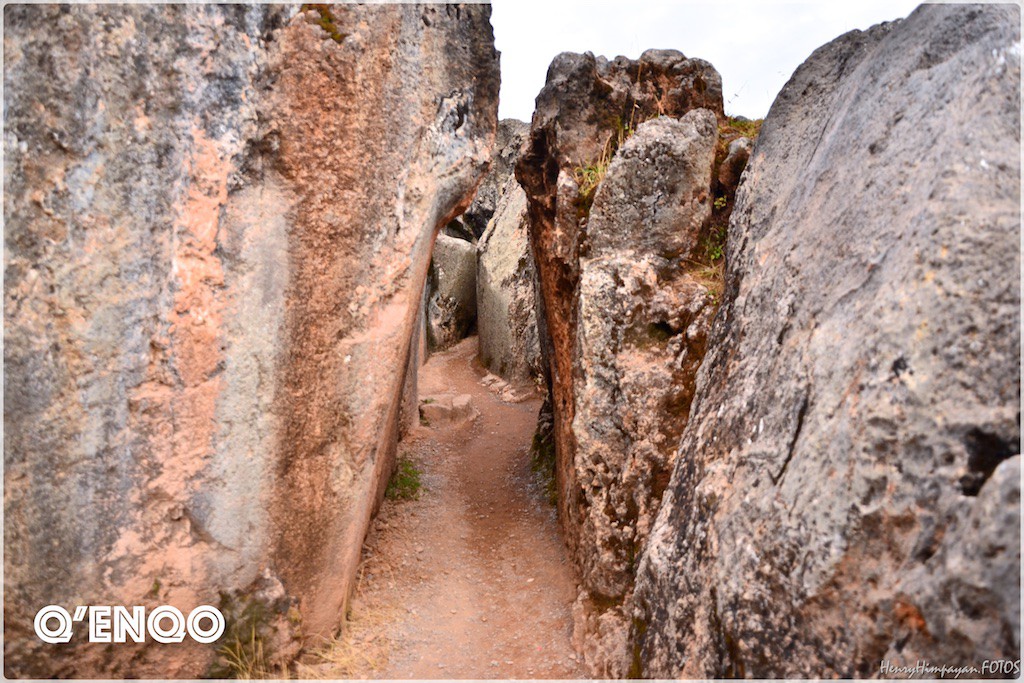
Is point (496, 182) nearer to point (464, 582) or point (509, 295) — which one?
point (509, 295)

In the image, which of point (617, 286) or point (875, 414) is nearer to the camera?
point (875, 414)

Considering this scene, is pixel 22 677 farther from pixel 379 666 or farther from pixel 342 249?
pixel 342 249

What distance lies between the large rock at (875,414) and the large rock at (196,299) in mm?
2518

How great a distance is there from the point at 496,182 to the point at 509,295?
6.62 m

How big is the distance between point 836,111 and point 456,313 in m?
12.2

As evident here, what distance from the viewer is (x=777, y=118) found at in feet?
18.2

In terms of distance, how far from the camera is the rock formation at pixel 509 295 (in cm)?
1292

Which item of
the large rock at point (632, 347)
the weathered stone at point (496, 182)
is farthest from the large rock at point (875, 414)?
the weathered stone at point (496, 182)

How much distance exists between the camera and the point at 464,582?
21.1ft

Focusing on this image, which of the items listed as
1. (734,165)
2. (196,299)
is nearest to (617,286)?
(734,165)

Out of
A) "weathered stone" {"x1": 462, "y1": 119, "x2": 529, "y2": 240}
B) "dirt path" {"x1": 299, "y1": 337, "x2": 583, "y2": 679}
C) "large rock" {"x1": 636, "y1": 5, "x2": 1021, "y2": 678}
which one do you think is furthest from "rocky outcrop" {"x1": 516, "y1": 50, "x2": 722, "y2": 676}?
"weathered stone" {"x1": 462, "y1": 119, "x2": 529, "y2": 240}

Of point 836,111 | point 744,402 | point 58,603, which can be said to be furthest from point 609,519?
point 58,603

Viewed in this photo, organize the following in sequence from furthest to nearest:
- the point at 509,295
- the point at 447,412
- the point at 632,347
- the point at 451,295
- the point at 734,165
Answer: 1. the point at 451,295
2. the point at 509,295
3. the point at 447,412
4. the point at 734,165
5. the point at 632,347


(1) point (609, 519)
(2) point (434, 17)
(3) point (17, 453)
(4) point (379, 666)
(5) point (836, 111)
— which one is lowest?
(4) point (379, 666)
